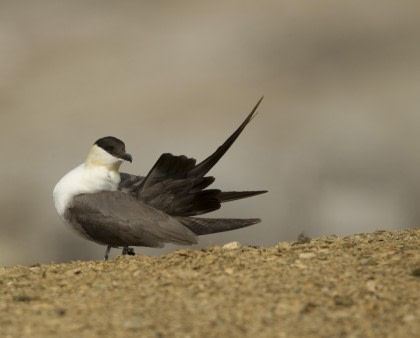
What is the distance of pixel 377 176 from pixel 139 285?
73.2ft

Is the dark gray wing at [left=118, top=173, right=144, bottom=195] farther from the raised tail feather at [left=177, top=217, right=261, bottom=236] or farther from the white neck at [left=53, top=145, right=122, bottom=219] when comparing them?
the raised tail feather at [left=177, top=217, right=261, bottom=236]

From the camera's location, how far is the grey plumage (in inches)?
501

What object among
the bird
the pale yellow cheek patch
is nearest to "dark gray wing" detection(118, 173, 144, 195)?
the bird

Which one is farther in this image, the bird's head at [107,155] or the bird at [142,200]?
the bird's head at [107,155]

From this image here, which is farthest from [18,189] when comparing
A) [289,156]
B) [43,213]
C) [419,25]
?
[419,25]

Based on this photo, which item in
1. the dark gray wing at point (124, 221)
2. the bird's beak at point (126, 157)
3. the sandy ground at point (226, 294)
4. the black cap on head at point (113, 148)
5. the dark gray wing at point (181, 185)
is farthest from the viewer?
the black cap on head at point (113, 148)

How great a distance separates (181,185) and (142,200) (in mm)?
476

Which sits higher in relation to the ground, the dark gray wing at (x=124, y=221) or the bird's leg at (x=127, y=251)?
the dark gray wing at (x=124, y=221)

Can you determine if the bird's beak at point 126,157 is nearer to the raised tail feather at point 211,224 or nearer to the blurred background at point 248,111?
the raised tail feather at point 211,224

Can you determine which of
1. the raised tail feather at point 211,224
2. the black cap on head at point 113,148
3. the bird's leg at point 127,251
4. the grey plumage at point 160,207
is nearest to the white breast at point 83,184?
the grey plumage at point 160,207

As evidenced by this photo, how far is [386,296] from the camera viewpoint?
910cm

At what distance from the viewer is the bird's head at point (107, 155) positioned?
43.1ft

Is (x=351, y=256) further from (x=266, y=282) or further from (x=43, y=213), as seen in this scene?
(x=43, y=213)

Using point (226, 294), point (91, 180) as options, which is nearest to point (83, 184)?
point (91, 180)
